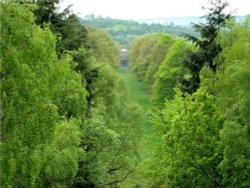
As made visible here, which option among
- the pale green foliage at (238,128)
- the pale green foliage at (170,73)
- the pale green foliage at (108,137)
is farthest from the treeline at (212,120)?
the pale green foliage at (170,73)

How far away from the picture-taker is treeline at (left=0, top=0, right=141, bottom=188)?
41.4 ft

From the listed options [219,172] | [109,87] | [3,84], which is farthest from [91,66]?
[3,84]

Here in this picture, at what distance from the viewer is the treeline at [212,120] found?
1717 centimetres

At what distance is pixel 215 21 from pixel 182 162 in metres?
10.6

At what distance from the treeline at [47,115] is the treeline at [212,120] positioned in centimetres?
263

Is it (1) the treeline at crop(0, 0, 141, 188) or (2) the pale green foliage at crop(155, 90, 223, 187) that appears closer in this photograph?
(1) the treeline at crop(0, 0, 141, 188)

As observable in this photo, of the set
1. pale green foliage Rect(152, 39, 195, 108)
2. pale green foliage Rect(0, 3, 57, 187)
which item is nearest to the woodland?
pale green foliage Rect(0, 3, 57, 187)

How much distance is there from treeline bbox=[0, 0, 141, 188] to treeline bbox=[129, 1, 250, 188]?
263 centimetres

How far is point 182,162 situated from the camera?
20.1 m

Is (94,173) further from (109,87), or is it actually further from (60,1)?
(109,87)

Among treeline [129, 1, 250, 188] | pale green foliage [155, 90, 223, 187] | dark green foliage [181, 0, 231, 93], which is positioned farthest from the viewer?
dark green foliage [181, 0, 231, 93]

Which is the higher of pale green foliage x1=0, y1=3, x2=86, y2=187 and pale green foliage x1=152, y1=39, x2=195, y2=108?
pale green foliage x1=0, y1=3, x2=86, y2=187

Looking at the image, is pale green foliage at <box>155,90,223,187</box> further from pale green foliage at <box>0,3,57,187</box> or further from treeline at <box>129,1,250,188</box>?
pale green foliage at <box>0,3,57,187</box>

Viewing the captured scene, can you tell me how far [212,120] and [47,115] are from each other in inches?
361
